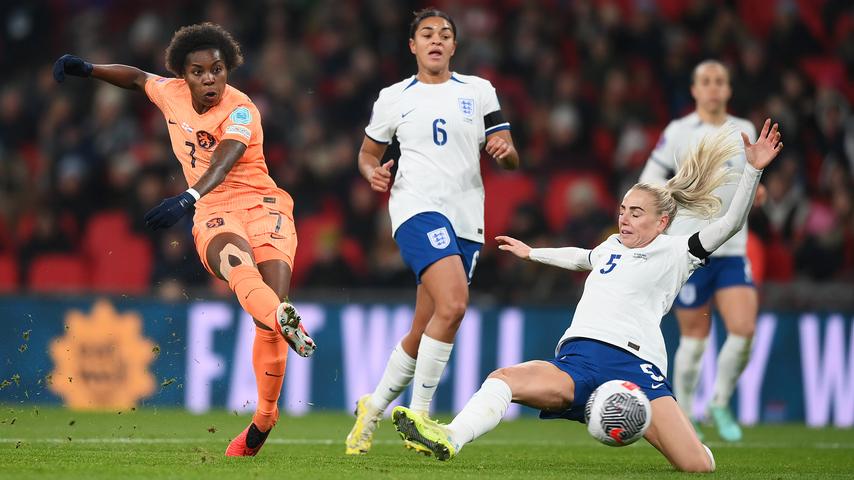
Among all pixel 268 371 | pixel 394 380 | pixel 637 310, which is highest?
pixel 637 310

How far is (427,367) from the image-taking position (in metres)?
6.82

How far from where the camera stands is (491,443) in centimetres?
820

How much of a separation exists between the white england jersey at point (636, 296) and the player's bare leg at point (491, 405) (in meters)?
0.32

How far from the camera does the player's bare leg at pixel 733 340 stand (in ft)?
29.4

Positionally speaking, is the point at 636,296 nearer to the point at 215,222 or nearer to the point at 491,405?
the point at 491,405

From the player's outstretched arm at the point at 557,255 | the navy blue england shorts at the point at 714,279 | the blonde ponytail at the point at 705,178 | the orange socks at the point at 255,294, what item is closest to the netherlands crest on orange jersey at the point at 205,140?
the orange socks at the point at 255,294

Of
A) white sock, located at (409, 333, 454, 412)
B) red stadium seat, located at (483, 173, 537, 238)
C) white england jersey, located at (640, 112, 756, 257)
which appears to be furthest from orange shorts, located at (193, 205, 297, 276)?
red stadium seat, located at (483, 173, 537, 238)

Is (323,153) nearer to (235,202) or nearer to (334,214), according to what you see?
(334,214)

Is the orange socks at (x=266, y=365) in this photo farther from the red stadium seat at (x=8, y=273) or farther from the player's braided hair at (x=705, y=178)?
the red stadium seat at (x=8, y=273)

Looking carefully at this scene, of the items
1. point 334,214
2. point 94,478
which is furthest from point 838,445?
point 334,214

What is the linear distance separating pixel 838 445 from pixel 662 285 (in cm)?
313

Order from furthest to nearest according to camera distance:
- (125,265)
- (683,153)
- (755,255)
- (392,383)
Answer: (125,265) < (755,255) < (683,153) < (392,383)

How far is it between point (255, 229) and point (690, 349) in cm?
367

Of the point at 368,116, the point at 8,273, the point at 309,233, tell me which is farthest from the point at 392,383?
the point at 368,116
